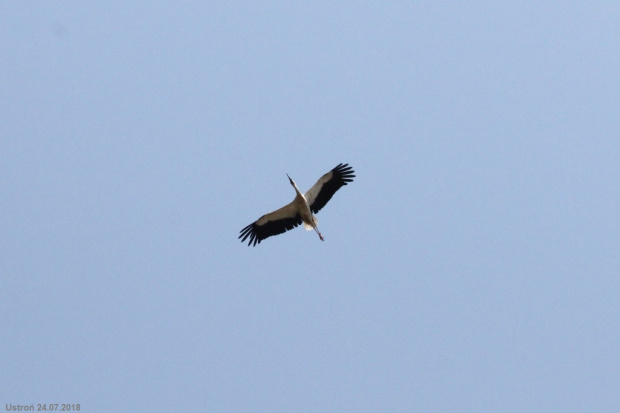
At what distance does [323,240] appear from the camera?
17109mm

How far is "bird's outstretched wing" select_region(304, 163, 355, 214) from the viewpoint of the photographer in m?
16.5

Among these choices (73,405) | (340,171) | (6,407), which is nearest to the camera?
(6,407)

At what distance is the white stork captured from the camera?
54.2 ft

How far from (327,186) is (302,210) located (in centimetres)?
90

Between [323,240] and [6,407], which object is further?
[323,240]

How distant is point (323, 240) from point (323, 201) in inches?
40.8

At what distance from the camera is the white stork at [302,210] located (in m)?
16.5

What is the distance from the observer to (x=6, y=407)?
1297cm

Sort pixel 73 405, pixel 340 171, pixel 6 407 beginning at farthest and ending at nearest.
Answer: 1. pixel 340 171
2. pixel 73 405
3. pixel 6 407

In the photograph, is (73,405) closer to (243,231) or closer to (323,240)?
(243,231)

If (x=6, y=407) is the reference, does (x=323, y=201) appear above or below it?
Answer: above

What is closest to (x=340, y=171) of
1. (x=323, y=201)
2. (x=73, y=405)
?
(x=323, y=201)

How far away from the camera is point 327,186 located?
16688mm

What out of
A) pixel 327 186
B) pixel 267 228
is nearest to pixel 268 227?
pixel 267 228
